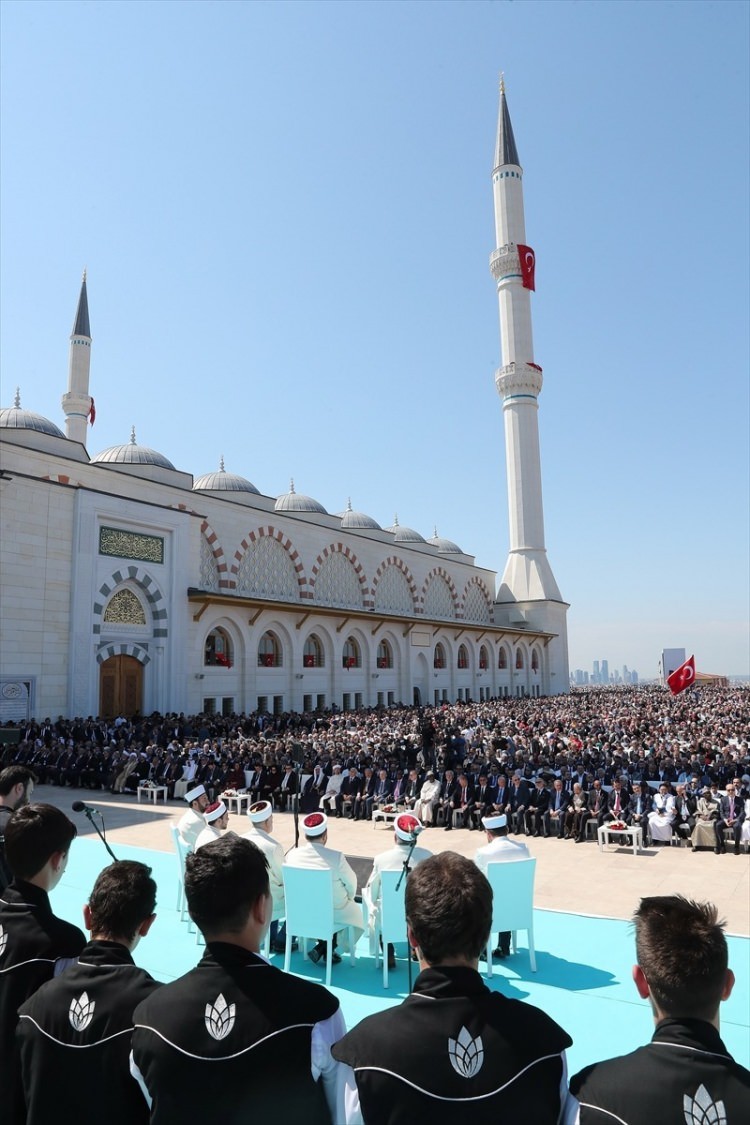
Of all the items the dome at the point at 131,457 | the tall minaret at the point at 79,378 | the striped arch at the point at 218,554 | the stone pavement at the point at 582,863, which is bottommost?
the stone pavement at the point at 582,863

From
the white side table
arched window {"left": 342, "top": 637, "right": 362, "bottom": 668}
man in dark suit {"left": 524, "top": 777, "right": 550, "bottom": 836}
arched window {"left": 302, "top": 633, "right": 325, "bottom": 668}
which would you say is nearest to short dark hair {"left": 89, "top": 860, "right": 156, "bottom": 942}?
man in dark suit {"left": 524, "top": 777, "right": 550, "bottom": 836}

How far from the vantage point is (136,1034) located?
1812 millimetres

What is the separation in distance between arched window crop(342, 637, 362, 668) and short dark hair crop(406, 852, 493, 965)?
3035cm

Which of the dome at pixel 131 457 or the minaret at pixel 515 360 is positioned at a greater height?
the minaret at pixel 515 360

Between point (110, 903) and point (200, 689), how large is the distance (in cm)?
2283

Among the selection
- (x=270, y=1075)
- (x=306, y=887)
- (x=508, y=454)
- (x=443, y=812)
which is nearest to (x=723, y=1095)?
(x=270, y=1075)

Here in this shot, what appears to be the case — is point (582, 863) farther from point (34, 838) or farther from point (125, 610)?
point (125, 610)

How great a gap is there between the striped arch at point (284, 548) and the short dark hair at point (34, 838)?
82.7 feet

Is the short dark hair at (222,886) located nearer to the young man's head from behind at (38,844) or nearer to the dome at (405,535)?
the young man's head from behind at (38,844)

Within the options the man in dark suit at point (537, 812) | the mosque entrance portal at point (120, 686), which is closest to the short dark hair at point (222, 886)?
the man in dark suit at point (537, 812)

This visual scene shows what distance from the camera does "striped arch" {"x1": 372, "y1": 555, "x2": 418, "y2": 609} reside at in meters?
36.4

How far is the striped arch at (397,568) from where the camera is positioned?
119 ft

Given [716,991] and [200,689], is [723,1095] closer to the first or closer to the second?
[716,991]

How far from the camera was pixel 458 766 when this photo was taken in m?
14.3
